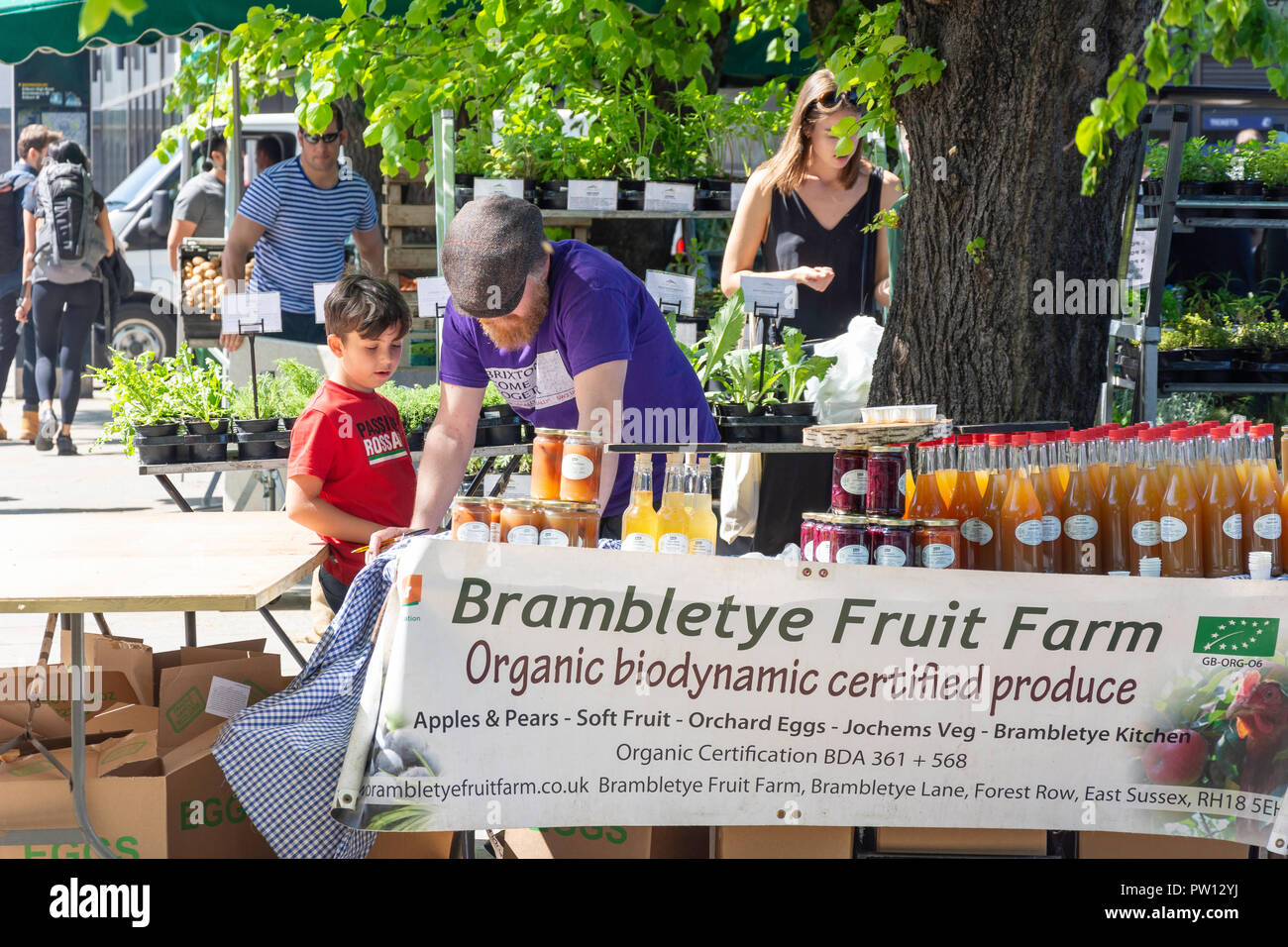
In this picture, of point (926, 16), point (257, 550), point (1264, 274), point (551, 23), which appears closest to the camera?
point (257, 550)

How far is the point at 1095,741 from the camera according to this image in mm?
2756

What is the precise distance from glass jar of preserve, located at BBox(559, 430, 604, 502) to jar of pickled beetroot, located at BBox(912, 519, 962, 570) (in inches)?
25.9

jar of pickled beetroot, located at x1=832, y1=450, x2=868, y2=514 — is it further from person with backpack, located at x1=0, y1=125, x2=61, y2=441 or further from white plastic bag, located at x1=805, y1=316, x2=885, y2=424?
person with backpack, located at x1=0, y1=125, x2=61, y2=441

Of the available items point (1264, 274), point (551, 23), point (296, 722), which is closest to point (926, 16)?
point (551, 23)

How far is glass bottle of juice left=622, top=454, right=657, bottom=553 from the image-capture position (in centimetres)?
279

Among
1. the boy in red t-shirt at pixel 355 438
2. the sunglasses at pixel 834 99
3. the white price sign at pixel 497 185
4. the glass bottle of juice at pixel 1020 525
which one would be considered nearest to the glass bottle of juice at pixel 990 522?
the glass bottle of juice at pixel 1020 525

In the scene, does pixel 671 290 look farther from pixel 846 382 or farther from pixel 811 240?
pixel 846 382

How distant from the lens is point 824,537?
2785 millimetres

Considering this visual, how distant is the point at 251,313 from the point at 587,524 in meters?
2.80

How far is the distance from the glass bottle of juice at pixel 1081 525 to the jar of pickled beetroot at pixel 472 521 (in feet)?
3.94

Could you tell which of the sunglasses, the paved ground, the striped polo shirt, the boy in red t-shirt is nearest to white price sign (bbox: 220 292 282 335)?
the paved ground

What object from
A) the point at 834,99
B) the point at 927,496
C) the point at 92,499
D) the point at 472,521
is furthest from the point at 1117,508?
the point at 92,499
